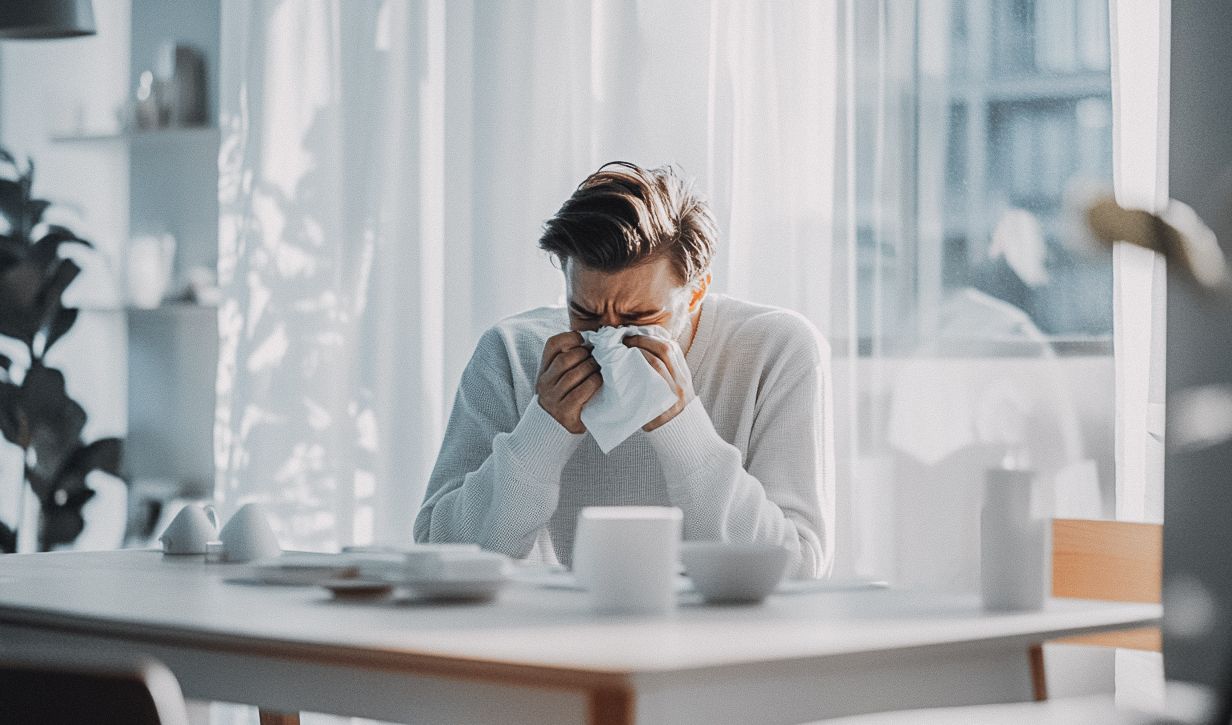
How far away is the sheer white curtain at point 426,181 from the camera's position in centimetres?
271

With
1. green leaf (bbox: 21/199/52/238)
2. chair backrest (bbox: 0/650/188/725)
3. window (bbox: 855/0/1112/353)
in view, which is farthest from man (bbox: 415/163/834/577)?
green leaf (bbox: 21/199/52/238)

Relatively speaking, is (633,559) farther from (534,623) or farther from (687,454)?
(687,454)

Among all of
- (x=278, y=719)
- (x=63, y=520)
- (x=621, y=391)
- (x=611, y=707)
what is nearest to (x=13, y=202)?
(x=63, y=520)

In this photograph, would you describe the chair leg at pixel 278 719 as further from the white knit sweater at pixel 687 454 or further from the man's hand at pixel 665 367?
the man's hand at pixel 665 367

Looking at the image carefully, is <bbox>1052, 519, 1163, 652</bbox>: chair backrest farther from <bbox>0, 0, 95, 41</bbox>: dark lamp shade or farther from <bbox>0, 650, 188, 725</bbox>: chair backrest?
<bbox>0, 0, 95, 41</bbox>: dark lamp shade

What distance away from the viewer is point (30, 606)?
50.3 inches

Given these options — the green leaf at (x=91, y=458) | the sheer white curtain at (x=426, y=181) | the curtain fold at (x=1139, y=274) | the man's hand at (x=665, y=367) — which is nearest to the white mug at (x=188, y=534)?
the man's hand at (x=665, y=367)

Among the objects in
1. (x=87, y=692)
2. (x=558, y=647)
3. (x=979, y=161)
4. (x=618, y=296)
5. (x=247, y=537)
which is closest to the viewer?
(x=87, y=692)

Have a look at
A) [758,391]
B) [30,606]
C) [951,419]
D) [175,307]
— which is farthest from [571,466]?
[175,307]

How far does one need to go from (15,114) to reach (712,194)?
7.00 feet

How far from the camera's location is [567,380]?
6.26 feet

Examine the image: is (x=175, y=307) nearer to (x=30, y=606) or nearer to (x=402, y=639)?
(x=30, y=606)

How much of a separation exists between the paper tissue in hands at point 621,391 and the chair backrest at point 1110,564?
0.55 m

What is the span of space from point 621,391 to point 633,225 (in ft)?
0.88
